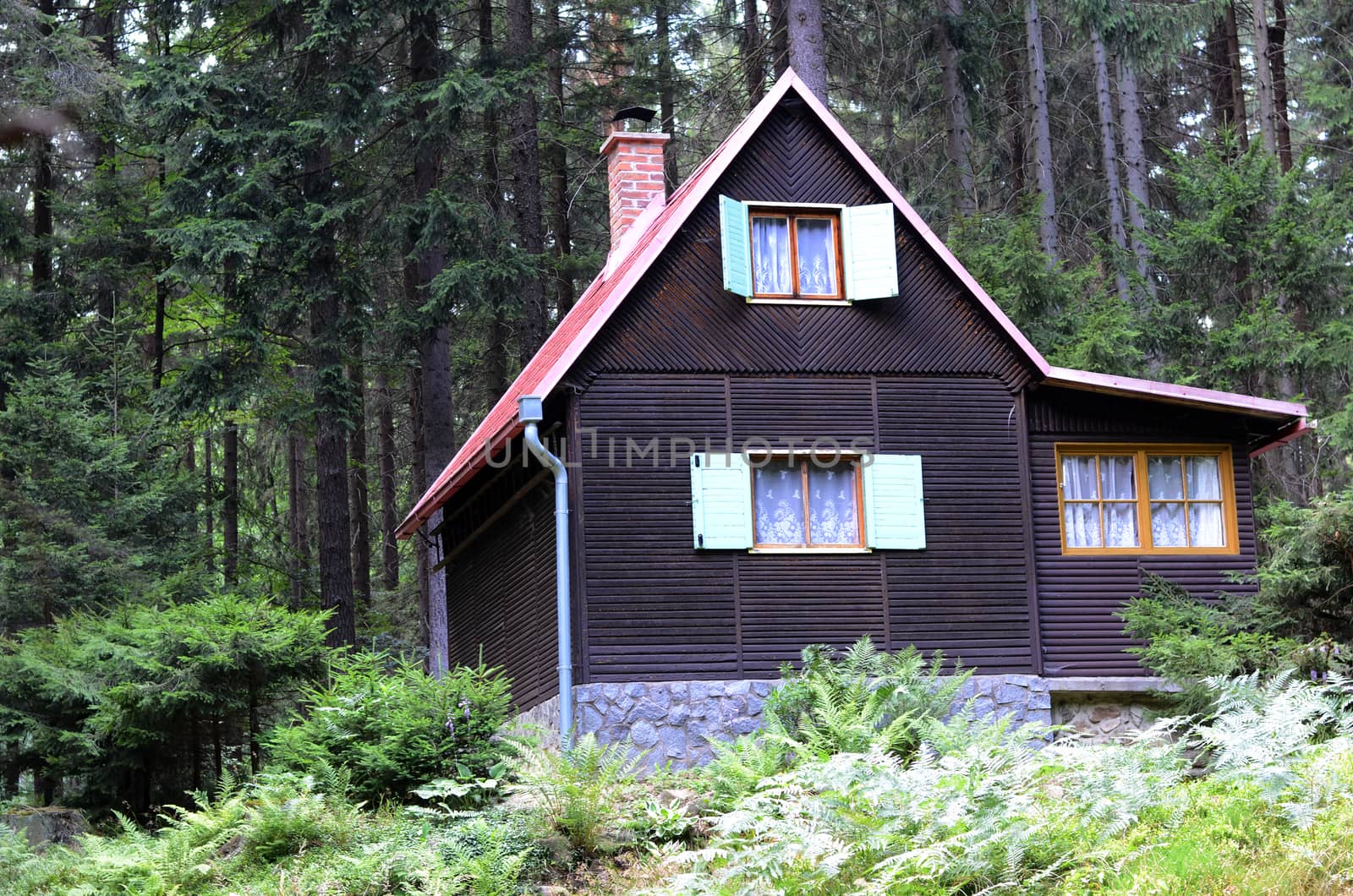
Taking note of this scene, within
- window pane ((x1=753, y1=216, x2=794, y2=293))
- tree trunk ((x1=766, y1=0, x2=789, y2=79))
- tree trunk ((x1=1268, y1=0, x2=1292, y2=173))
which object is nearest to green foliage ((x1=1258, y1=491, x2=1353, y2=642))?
window pane ((x1=753, y1=216, x2=794, y2=293))

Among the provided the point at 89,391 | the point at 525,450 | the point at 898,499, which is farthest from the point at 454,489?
the point at 89,391

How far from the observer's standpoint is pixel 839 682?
14102 millimetres

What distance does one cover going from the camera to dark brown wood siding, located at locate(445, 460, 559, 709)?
51.7 feet

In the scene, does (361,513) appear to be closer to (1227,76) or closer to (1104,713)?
(1227,76)

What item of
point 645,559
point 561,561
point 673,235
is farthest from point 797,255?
point 561,561

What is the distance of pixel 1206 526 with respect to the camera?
16656mm

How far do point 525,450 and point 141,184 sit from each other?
1281 cm

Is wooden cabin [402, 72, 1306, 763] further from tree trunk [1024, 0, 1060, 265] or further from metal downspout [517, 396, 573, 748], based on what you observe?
tree trunk [1024, 0, 1060, 265]

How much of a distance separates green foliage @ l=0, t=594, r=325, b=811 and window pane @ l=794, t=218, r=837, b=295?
19.9 ft

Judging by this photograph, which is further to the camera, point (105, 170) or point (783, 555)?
point (105, 170)

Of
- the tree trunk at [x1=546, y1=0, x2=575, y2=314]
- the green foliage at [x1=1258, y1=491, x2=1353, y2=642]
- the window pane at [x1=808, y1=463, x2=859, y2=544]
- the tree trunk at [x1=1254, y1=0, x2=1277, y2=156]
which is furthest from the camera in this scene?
the tree trunk at [x1=546, y1=0, x2=575, y2=314]

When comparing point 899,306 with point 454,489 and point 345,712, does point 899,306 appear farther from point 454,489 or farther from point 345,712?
point 345,712

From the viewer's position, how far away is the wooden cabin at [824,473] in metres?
15.2

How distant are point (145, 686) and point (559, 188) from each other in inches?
573
